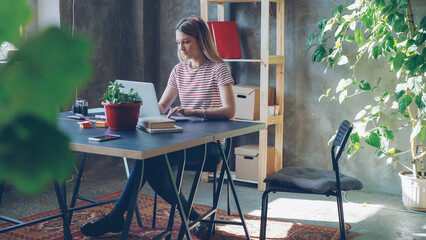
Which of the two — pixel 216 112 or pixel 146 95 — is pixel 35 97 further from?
pixel 216 112

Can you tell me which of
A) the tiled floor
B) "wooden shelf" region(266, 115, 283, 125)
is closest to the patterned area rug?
the tiled floor

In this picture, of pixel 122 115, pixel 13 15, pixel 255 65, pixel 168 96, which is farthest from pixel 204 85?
pixel 13 15

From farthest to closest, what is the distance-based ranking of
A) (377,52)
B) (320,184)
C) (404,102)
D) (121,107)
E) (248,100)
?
(248,100) → (377,52) → (404,102) → (320,184) → (121,107)

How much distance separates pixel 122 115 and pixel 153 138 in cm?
30

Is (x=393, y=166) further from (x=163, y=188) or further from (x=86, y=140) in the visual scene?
(x=86, y=140)

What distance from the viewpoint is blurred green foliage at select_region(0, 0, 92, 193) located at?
0.13 meters

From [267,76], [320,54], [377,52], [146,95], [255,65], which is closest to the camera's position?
[146,95]

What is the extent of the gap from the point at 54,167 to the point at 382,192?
13.7 ft

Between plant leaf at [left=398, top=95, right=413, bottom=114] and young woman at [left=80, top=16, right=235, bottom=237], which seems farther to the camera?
plant leaf at [left=398, top=95, right=413, bottom=114]

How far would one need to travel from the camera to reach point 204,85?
300 cm

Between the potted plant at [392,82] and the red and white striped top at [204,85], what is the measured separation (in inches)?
43.0

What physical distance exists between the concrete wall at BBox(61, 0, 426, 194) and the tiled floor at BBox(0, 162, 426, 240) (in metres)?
0.42

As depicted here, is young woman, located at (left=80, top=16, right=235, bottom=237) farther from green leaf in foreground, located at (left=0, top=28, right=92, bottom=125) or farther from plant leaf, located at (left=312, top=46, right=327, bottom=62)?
green leaf in foreground, located at (left=0, top=28, right=92, bottom=125)

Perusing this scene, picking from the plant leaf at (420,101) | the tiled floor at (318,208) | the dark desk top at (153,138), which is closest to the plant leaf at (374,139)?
the plant leaf at (420,101)
